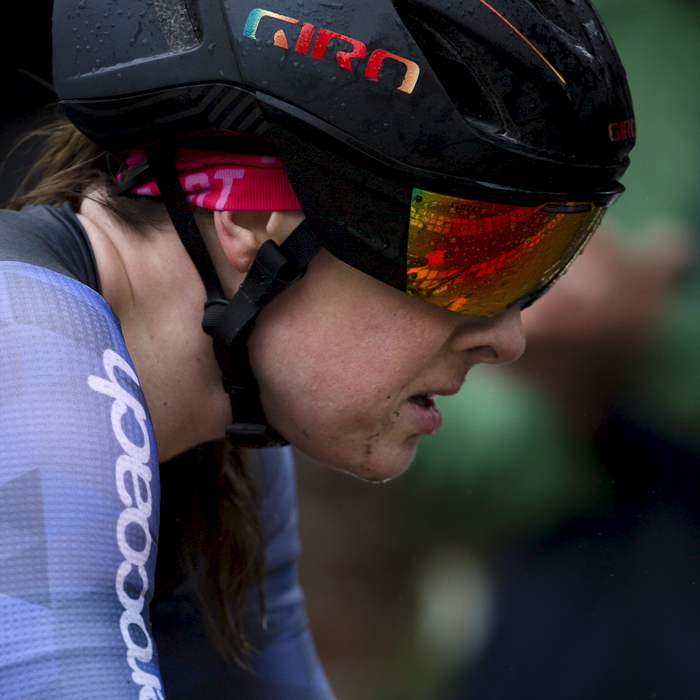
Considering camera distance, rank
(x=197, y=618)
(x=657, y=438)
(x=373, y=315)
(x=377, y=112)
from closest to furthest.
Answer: (x=377, y=112)
(x=373, y=315)
(x=197, y=618)
(x=657, y=438)

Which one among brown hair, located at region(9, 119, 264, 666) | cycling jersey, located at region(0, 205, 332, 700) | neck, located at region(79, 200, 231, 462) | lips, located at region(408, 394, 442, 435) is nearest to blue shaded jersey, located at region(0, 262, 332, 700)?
cycling jersey, located at region(0, 205, 332, 700)

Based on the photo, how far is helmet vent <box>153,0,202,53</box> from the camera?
0.98m

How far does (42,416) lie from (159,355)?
0.43 m

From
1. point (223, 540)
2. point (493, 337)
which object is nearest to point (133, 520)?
point (493, 337)

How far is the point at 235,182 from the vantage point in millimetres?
1028

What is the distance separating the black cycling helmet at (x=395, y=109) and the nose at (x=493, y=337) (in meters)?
0.09

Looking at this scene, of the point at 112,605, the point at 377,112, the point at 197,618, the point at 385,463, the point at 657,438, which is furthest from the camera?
the point at 657,438

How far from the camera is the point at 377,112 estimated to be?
3.01 ft

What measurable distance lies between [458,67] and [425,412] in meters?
0.54

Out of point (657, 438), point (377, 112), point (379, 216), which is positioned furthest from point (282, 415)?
point (657, 438)

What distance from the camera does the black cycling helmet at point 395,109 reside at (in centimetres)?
92

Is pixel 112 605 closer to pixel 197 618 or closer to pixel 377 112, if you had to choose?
pixel 377 112

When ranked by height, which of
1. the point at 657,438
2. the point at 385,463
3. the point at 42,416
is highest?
the point at 42,416

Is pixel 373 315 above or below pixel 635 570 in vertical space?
above
